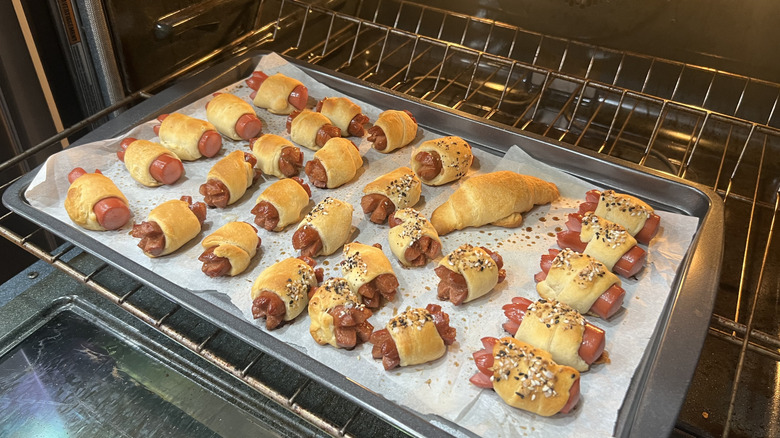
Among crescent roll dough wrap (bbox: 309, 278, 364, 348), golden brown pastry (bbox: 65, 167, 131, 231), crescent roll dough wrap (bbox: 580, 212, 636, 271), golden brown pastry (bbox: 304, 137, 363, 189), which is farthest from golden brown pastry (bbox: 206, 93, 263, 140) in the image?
crescent roll dough wrap (bbox: 580, 212, 636, 271)

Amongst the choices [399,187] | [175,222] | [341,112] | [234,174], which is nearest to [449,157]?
[399,187]

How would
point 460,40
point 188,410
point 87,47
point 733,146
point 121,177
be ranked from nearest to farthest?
1. point 188,410
2. point 121,177
3. point 87,47
4. point 733,146
5. point 460,40

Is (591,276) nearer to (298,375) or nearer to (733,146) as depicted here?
(298,375)

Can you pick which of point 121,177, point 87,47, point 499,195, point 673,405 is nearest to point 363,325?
point 499,195

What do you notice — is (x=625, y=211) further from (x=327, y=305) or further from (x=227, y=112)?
(x=227, y=112)

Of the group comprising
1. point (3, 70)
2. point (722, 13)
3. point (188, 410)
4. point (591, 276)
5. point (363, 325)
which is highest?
point (722, 13)

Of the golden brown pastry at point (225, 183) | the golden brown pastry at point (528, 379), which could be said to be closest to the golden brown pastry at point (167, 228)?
the golden brown pastry at point (225, 183)

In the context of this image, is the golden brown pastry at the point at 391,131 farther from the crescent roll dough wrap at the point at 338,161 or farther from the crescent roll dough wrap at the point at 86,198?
the crescent roll dough wrap at the point at 86,198
